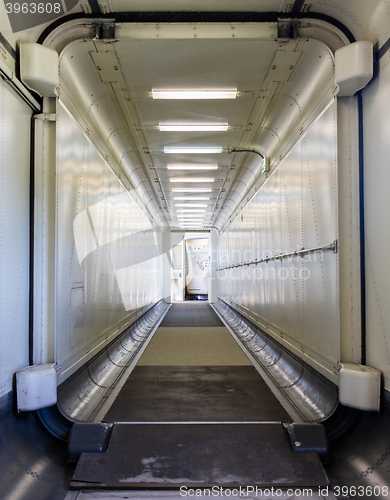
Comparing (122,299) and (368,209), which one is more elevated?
(368,209)

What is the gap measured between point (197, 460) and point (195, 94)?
176 inches

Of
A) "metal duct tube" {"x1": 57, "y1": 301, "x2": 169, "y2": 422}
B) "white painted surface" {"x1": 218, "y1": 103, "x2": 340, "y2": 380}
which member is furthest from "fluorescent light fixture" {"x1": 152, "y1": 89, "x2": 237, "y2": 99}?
"metal duct tube" {"x1": 57, "y1": 301, "x2": 169, "y2": 422}

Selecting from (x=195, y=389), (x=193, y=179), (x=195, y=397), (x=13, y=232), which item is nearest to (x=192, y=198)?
(x=193, y=179)

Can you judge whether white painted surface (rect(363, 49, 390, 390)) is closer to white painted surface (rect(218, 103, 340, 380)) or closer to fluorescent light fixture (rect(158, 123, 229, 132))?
white painted surface (rect(218, 103, 340, 380))

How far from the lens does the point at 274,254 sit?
628cm

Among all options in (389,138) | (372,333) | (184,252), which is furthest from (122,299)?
(184,252)

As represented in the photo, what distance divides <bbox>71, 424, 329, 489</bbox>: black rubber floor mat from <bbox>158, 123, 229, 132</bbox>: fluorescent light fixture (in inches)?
188

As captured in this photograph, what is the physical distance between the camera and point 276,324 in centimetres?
612

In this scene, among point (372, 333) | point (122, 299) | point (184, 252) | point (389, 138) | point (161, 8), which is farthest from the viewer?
point (184, 252)

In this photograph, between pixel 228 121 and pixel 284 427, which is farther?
pixel 228 121

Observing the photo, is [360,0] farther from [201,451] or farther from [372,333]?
[201,451]

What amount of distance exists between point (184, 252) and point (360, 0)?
20286mm

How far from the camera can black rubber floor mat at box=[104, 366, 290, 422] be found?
12.2 ft

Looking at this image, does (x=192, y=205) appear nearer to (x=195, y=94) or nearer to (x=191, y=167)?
(x=191, y=167)
